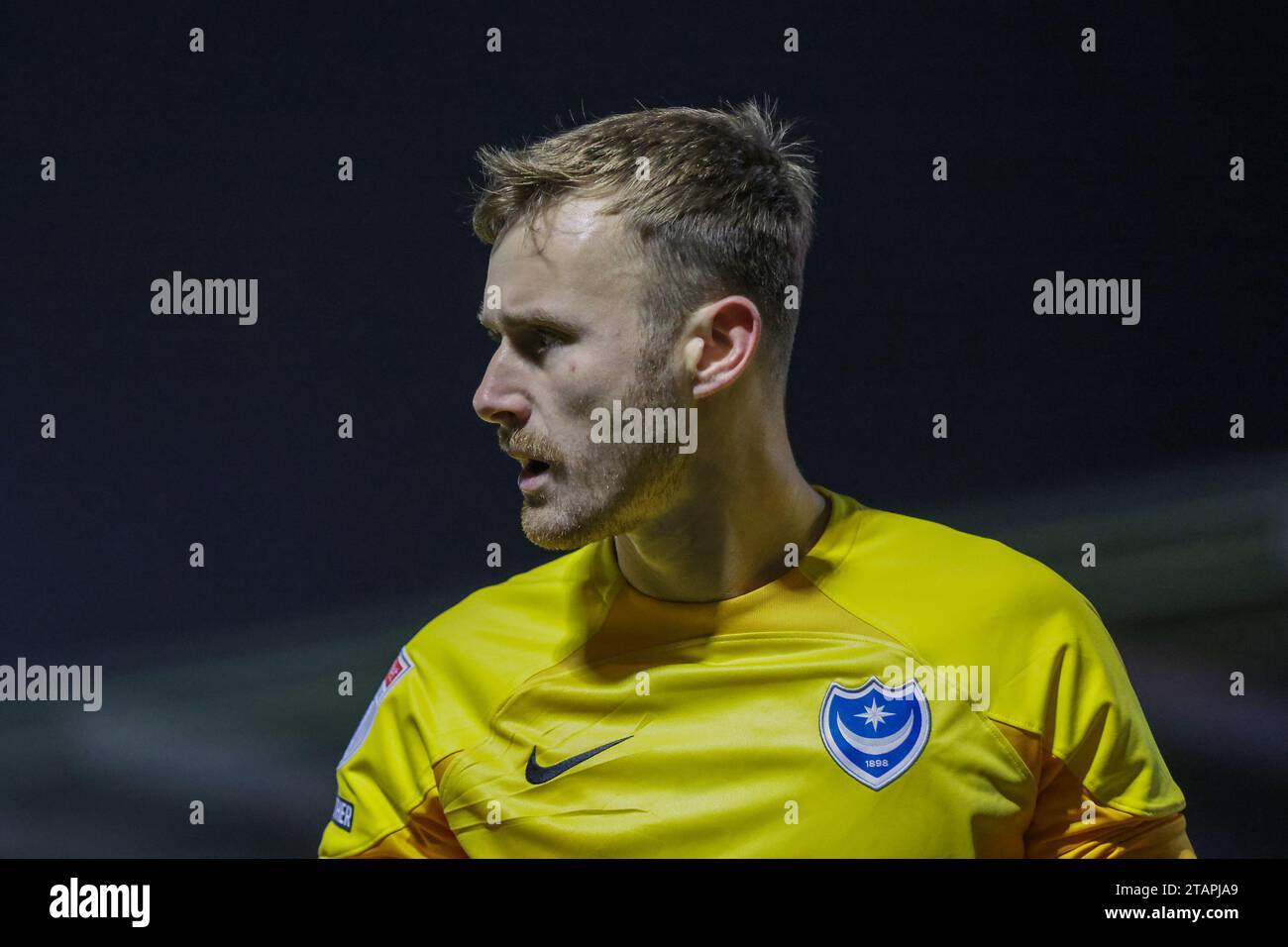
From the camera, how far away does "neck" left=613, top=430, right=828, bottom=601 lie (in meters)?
1.80

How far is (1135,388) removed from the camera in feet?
8.15

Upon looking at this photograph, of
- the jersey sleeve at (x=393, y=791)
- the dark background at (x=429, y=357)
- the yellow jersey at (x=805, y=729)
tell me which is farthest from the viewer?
the dark background at (x=429, y=357)

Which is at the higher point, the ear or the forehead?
the forehead

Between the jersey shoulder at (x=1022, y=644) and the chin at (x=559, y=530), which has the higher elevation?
the chin at (x=559, y=530)

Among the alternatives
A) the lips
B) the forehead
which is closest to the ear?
the forehead

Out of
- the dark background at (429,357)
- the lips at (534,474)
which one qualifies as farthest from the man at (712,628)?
the dark background at (429,357)

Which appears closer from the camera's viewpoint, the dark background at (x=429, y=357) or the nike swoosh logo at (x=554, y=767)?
the nike swoosh logo at (x=554, y=767)

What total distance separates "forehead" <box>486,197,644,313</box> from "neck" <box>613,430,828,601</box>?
0.29 metres

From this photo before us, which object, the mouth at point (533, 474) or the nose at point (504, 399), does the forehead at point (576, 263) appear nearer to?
the nose at point (504, 399)

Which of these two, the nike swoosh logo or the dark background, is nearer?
the nike swoosh logo

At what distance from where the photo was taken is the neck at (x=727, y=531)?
1802mm

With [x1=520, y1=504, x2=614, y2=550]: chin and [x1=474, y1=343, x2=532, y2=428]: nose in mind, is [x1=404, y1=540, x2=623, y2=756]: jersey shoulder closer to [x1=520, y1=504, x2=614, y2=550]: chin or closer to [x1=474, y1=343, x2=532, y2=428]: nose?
[x1=520, y1=504, x2=614, y2=550]: chin

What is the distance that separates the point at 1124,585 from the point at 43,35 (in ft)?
8.16

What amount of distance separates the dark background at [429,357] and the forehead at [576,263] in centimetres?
82
